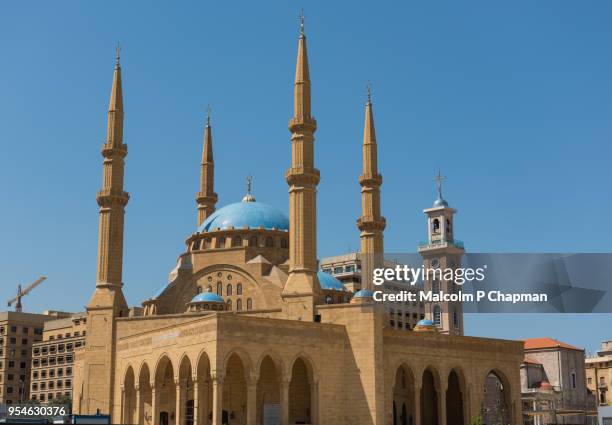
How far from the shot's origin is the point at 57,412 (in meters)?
41.4

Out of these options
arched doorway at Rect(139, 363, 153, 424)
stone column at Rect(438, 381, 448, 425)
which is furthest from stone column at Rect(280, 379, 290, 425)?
stone column at Rect(438, 381, 448, 425)

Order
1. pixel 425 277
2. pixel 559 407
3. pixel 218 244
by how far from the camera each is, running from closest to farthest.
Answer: pixel 218 244, pixel 559 407, pixel 425 277

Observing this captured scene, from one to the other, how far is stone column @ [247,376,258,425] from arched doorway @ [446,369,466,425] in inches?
684

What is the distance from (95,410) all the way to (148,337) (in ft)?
20.7

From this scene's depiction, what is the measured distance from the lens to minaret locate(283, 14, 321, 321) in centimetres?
4772

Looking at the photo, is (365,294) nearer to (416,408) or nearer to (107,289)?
(416,408)

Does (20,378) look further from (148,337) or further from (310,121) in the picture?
(310,121)

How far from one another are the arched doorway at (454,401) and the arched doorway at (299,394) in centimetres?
1147

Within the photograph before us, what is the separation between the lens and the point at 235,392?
48.1m

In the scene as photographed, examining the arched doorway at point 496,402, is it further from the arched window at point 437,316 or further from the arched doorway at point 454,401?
the arched window at point 437,316

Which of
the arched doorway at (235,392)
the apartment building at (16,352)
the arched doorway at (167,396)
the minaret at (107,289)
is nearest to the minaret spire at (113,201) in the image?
the minaret at (107,289)

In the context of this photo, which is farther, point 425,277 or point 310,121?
point 425,277

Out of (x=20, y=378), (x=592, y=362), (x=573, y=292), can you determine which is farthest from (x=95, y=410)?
(x=592, y=362)

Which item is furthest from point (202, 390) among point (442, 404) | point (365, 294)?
point (442, 404)
